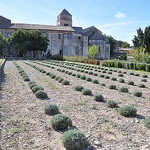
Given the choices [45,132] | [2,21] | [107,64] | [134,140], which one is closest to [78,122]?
[45,132]

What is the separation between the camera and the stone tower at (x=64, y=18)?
174ft

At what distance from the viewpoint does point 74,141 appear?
10.2ft

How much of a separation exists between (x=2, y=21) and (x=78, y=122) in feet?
167

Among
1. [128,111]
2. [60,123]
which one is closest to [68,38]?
[128,111]

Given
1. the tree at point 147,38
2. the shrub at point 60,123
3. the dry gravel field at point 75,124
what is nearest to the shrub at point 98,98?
the dry gravel field at point 75,124

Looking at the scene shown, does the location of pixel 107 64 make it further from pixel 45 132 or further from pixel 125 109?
pixel 45 132

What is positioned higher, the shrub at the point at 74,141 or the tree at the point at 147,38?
the tree at the point at 147,38

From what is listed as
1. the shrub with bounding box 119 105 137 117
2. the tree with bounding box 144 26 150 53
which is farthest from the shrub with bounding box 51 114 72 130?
the tree with bounding box 144 26 150 53

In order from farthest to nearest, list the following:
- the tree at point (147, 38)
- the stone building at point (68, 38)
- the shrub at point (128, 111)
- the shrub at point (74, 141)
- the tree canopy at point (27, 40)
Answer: the stone building at point (68, 38), the tree at point (147, 38), the tree canopy at point (27, 40), the shrub at point (128, 111), the shrub at point (74, 141)

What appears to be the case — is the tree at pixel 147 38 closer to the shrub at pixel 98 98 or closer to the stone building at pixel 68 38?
the stone building at pixel 68 38

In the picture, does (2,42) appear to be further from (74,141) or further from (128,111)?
(74,141)

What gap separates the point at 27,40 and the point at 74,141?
1508 inches

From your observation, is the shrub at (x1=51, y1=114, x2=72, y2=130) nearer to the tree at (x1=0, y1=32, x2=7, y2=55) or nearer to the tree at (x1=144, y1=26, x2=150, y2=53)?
the tree at (x1=0, y1=32, x2=7, y2=55)

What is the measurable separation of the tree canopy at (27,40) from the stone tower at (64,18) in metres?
15.8
